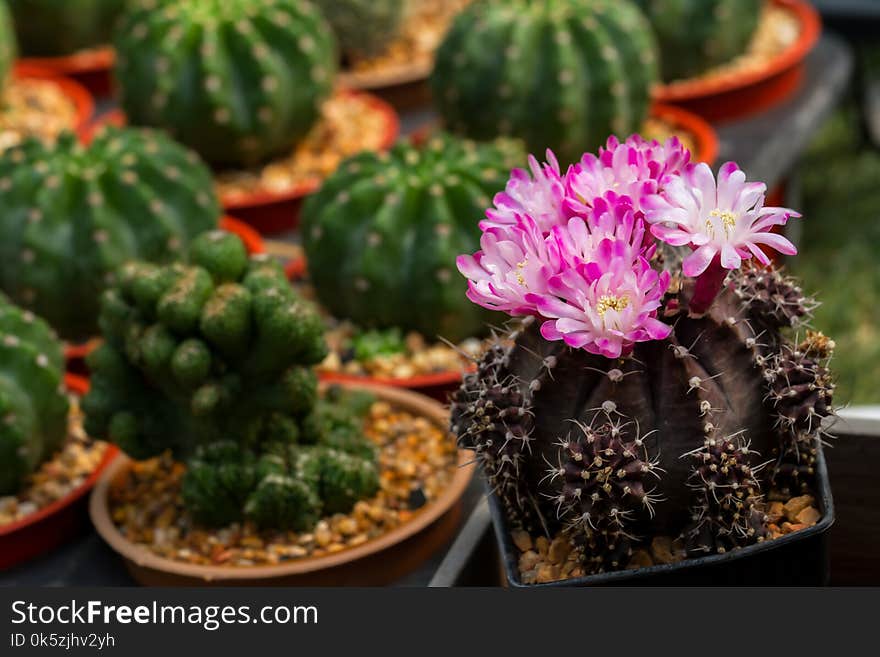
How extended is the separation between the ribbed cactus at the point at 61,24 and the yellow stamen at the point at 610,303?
329 cm

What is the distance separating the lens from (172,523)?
2207 mm

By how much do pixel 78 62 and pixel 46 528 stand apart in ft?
8.19

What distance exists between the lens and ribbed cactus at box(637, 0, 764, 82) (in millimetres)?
4094

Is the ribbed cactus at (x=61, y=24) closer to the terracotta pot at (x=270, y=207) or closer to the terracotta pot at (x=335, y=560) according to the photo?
the terracotta pot at (x=270, y=207)

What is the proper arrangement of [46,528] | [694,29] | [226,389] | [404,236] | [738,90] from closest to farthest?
[226,389]
[46,528]
[404,236]
[738,90]
[694,29]

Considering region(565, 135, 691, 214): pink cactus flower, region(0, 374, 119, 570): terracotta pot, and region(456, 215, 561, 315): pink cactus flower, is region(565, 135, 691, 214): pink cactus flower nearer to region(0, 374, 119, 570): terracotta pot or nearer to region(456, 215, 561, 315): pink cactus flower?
region(456, 215, 561, 315): pink cactus flower

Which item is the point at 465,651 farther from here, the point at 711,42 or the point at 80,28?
the point at 80,28

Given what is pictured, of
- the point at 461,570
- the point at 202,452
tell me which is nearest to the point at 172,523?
the point at 202,452

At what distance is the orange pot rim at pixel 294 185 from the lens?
3.38 m

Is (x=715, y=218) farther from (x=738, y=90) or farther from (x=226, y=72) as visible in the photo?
(x=738, y=90)

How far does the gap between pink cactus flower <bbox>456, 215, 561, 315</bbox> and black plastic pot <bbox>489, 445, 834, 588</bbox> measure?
31 cm

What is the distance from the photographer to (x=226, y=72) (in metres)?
3.43

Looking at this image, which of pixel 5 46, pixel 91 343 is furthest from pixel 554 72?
pixel 5 46

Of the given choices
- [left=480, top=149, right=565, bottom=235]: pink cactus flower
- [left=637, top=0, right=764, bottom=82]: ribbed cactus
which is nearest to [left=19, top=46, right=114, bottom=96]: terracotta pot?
[left=637, top=0, right=764, bottom=82]: ribbed cactus
